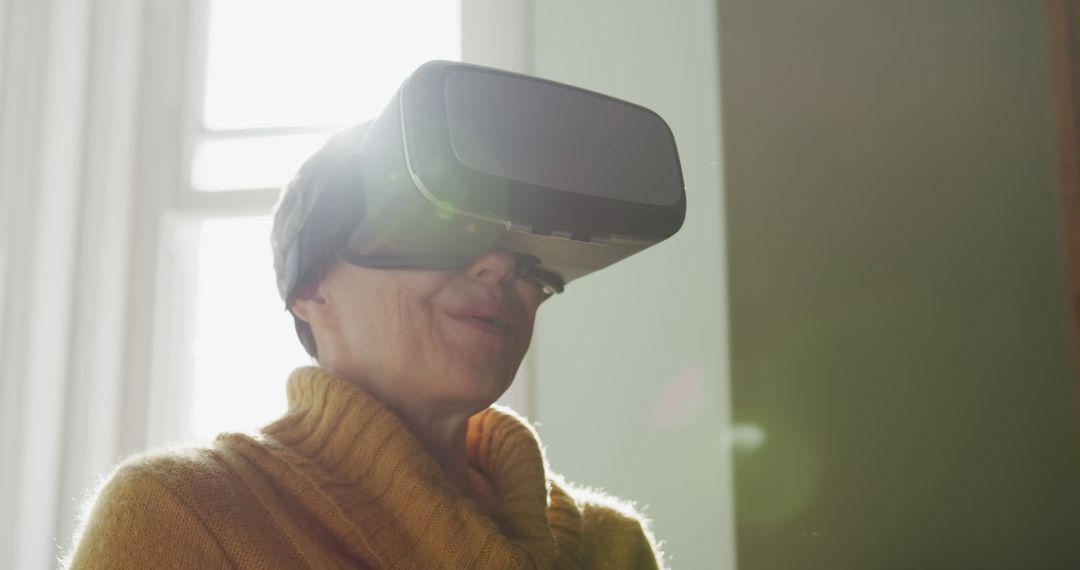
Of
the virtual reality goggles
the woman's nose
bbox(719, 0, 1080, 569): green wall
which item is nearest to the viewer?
the virtual reality goggles

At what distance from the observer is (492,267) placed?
74 centimetres

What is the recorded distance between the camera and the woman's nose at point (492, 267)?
29.1 inches

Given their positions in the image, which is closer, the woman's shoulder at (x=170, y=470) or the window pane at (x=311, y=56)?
the woman's shoulder at (x=170, y=470)

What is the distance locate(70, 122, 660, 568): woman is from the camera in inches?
25.0

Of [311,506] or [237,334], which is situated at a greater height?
[311,506]

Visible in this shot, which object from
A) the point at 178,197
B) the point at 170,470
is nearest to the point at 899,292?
the point at 170,470

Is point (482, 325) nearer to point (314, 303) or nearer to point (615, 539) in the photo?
point (314, 303)

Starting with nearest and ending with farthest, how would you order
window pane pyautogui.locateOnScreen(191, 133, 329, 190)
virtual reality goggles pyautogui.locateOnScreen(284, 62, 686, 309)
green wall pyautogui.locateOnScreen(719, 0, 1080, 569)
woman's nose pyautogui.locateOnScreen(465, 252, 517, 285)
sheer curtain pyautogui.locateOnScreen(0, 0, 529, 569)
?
virtual reality goggles pyautogui.locateOnScreen(284, 62, 686, 309) → woman's nose pyautogui.locateOnScreen(465, 252, 517, 285) → green wall pyautogui.locateOnScreen(719, 0, 1080, 569) → sheer curtain pyautogui.locateOnScreen(0, 0, 529, 569) → window pane pyautogui.locateOnScreen(191, 133, 329, 190)

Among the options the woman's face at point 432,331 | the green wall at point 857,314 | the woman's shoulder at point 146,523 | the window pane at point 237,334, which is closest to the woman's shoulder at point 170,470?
the woman's shoulder at point 146,523

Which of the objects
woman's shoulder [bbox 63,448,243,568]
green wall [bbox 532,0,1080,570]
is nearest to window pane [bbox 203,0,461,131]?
green wall [bbox 532,0,1080,570]

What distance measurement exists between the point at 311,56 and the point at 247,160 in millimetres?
258

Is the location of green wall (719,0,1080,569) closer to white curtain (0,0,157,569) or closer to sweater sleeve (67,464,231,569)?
sweater sleeve (67,464,231,569)

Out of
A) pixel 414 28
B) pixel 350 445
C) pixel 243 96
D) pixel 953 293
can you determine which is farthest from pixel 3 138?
pixel 953 293

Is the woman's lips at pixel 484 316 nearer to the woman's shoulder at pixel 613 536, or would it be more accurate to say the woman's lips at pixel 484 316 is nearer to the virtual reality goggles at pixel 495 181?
A: the virtual reality goggles at pixel 495 181
